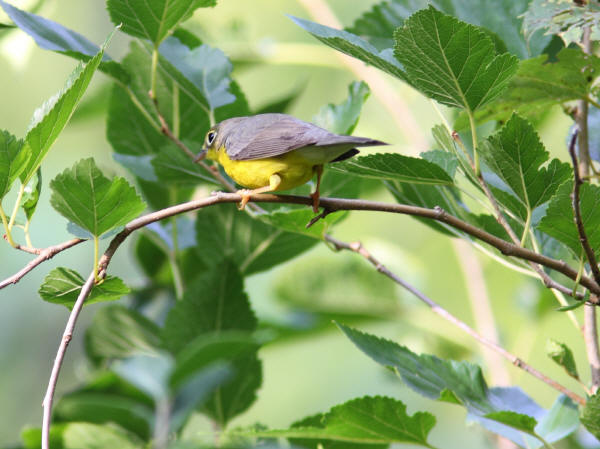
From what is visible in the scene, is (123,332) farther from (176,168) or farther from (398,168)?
(398,168)

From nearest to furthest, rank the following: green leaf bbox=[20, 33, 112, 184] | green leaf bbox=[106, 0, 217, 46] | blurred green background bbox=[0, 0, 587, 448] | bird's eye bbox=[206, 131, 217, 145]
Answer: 1. green leaf bbox=[20, 33, 112, 184]
2. green leaf bbox=[106, 0, 217, 46]
3. bird's eye bbox=[206, 131, 217, 145]
4. blurred green background bbox=[0, 0, 587, 448]

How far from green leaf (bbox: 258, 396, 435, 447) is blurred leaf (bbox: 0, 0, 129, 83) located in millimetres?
604

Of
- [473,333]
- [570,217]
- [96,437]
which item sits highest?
[570,217]

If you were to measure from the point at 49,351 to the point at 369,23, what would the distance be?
11.9 ft

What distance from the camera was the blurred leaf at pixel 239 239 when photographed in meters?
1.26

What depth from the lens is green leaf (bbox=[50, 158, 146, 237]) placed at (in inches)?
31.2

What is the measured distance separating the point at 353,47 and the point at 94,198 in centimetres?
34

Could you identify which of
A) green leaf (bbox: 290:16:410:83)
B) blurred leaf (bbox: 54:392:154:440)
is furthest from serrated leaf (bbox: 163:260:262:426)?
green leaf (bbox: 290:16:410:83)

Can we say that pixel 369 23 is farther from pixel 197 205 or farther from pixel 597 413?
pixel 597 413

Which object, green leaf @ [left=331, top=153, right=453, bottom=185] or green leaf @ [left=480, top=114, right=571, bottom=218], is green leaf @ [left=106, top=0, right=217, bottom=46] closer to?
green leaf @ [left=331, top=153, right=453, bottom=185]

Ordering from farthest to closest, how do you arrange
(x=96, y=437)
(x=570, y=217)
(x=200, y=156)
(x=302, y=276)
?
1. (x=302, y=276)
2. (x=200, y=156)
3. (x=96, y=437)
4. (x=570, y=217)

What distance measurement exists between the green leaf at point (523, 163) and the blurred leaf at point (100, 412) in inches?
21.8

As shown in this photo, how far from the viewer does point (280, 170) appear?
1047mm

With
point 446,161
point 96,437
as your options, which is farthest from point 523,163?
point 96,437
